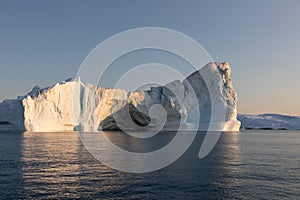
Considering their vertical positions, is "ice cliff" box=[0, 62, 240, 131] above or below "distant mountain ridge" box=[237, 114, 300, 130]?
above

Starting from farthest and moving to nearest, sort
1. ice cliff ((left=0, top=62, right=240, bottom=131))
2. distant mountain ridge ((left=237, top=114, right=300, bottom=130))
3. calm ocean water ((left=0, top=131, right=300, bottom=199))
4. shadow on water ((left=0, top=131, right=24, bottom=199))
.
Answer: distant mountain ridge ((left=237, top=114, right=300, bottom=130)), ice cliff ((left=0, top=62, right=240, bottom=131)), calm ocean water ((left=0, top=131, right=300, bottom=199)), shadow on water ((left=0, top=131, right=24, bottom=199))

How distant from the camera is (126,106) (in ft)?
237

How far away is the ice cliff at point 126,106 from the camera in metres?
59.1

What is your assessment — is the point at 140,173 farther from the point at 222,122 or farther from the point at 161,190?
the point at 222,122

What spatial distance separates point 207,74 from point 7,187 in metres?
68.5

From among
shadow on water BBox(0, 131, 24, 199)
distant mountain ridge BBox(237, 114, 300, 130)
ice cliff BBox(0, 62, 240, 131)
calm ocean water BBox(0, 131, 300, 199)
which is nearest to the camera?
shadow on water BBox(0, 131, 24, 199)

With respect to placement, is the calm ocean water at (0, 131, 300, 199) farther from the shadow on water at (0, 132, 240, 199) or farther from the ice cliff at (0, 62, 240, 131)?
the ice cliff at (0, 62, 240, 131)

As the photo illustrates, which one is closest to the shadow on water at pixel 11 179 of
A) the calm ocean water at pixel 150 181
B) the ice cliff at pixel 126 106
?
the calm ocean water at pixel 150 181

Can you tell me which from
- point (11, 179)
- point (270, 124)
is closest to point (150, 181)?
point (11, 179)

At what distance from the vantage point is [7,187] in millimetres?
12461

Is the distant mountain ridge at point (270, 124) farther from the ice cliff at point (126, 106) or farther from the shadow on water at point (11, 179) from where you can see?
the shadow on water at point (11, 179)

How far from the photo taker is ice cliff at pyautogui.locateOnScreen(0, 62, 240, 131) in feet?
194

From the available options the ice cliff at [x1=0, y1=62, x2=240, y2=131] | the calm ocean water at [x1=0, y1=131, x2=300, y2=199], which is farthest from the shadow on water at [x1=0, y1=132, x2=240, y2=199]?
the ice cliff at [x1=0, y1=62, x2=240, y2=131]

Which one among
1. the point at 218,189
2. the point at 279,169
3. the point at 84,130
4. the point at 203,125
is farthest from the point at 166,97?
the point at 218,189
